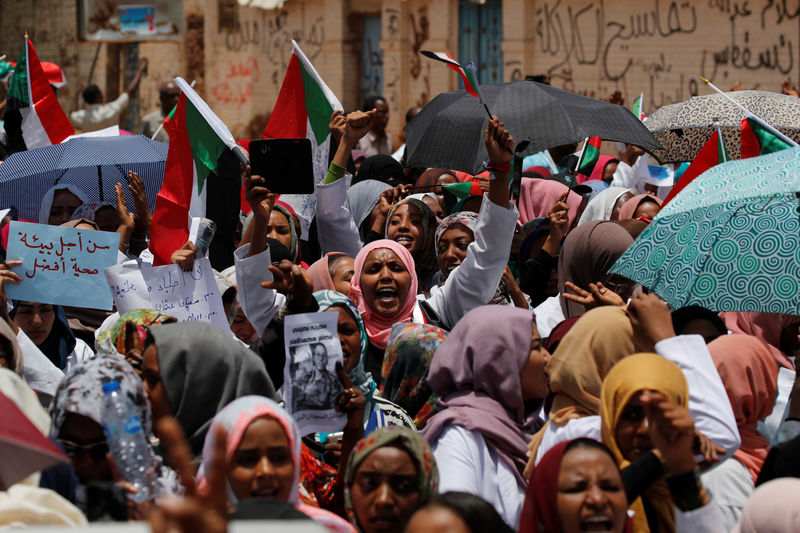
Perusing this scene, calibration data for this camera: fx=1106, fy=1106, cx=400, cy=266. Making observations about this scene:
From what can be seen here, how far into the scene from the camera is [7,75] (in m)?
9.45

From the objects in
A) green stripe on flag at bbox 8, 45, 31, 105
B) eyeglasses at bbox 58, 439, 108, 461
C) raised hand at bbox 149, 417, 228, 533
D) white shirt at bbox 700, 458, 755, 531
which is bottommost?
white shirt at bbox 700, 458, 755, 531

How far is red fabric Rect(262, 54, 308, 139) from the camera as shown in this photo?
244 inches

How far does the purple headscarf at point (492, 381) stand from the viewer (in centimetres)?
360

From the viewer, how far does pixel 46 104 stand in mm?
7250

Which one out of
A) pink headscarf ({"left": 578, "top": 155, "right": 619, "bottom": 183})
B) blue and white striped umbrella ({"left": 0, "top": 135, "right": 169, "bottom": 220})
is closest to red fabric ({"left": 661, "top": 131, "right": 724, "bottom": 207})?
blue and white striped umbrella ({"left": 0, "top": 135, "right": 169, "bottom": 220})

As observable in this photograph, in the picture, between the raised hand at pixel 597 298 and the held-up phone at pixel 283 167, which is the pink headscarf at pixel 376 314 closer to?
the held-up phone at pixel 283 167

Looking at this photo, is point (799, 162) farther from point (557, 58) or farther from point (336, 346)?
point (557, 58)

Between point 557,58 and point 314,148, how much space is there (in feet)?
29.0

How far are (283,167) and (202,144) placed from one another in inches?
29.6

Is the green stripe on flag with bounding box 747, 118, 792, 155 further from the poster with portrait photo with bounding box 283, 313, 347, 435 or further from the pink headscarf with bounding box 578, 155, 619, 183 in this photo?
the pink headscarf with bounding box 578, 155, 619, 183

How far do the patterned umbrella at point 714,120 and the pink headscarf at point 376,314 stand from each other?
114 inches

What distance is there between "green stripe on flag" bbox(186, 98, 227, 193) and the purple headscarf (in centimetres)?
206

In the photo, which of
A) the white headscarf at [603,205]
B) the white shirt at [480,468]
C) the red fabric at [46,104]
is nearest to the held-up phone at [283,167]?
the white shirt at [480,468]

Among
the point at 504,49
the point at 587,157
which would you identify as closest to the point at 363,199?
the point at 587,157
